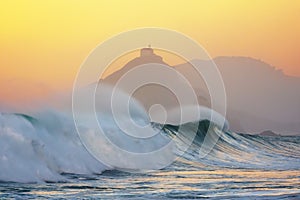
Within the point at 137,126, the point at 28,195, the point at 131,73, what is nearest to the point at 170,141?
the point at 137,126

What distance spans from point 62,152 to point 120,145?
4.85ft

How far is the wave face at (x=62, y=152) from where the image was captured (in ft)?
24.7

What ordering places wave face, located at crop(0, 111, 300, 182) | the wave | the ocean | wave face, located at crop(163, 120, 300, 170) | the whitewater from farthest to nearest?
wave face, located at crop(163, 120, 300, 170) → the wave → wave face, located at crop(0, 111, 300, 182) → the whitewater → the ocean

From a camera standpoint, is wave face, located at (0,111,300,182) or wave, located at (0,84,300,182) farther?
wave, located at (0,84,300,182)

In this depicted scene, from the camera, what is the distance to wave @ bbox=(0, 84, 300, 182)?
779 cm

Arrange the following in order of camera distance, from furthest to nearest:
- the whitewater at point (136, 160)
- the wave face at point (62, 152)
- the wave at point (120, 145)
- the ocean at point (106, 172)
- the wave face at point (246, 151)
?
1. the wave face at point (246, 151)
2. the wave at point (120, 145)
3. the wave face at point (62, 152)
4. the whitewater at point (136, 160)
5. the ocean at point (106, 172)

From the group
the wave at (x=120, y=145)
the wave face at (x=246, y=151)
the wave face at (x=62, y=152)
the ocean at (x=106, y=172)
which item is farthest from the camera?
the wave face at (x=246, y=151)

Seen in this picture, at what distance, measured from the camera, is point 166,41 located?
41.9 ft

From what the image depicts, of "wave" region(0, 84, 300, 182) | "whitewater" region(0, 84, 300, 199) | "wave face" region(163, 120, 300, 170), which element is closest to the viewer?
"whitewater" region(0, 84, 300, 199)

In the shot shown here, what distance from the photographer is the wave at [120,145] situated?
7789 mm

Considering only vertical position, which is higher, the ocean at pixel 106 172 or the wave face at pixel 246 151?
the wave face at pixel 246 151

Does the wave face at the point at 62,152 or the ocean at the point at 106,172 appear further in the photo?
the wave face at the point at 62,152

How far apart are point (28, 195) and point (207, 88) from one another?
7.47m

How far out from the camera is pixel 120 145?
10016mm
